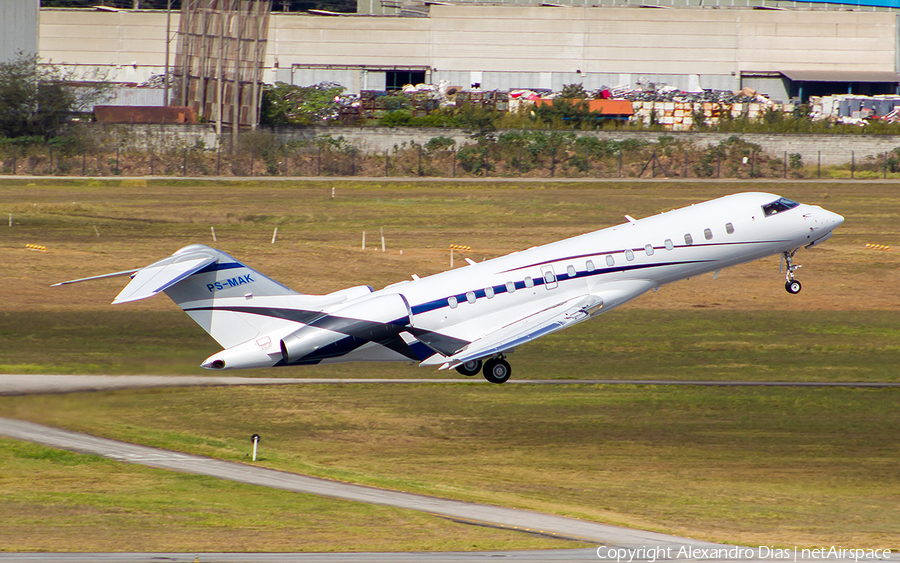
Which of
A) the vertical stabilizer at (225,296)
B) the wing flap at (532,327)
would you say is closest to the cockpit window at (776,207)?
the wing flap at (532,327)

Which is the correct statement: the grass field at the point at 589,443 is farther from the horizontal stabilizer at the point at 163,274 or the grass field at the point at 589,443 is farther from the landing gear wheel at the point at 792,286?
the horizontal stabilizer at the point at 163,274

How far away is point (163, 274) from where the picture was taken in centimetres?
2811

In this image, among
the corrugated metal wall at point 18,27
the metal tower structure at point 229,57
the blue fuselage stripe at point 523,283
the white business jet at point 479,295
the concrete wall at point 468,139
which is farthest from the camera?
the corrugated metal wall at point 18,27

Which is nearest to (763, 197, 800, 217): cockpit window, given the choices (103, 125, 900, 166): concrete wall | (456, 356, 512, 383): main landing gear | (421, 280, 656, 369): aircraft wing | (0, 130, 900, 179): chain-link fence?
(421, 280, 656, 369): aircraft wing

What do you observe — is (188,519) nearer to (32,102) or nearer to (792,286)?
(792,286)

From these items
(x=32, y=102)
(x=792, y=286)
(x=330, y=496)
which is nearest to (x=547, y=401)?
(x=792, y=286)

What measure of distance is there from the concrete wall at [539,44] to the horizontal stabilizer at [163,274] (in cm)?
9225

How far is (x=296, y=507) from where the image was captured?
92.1 feet

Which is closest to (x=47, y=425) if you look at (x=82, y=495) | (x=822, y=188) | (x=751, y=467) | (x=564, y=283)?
(x=82, y=495)

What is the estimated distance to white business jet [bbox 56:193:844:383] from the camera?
31.4 meters

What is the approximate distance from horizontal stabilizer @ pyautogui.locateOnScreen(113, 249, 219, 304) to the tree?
73.4 meters

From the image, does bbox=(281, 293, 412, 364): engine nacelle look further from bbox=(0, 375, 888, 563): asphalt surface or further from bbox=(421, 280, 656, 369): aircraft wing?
bbox=(0, 375, 888, 563): asphalt surface

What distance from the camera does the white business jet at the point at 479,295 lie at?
103 ft

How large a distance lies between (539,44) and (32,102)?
5291 cm
